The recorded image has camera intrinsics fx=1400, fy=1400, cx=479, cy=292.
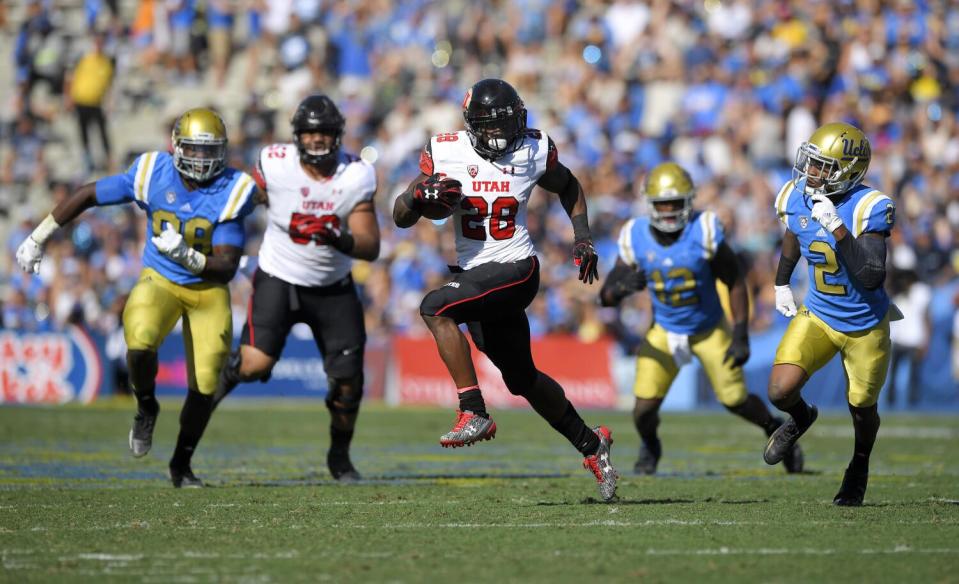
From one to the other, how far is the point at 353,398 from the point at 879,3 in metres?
13.5

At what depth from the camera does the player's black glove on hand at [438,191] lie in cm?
620

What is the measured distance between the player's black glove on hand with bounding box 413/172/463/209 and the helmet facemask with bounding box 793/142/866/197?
164cm

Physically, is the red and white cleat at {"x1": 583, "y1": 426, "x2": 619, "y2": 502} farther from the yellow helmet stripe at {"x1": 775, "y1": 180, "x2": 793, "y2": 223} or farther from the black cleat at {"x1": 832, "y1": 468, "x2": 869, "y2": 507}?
the yellow helmet stripe at {"x1": 775, "y1": 180, "x2": 793, "y2": 223}

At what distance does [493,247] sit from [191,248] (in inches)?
70.4

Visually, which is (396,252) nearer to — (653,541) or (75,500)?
(75,500)

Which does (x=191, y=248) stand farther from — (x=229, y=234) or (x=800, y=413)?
(x=800, y=413)

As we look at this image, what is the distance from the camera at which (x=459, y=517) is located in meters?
6.19

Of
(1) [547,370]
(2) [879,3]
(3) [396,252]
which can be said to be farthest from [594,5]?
(1) [547,370]

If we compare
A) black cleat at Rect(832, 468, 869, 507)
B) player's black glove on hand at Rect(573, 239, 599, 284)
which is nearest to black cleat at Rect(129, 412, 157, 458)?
player's black glove on hand at Rect(573, 239, 599, 284)

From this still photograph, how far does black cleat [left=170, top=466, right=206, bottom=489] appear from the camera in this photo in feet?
24.5

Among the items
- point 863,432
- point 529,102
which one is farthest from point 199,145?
point 529,102

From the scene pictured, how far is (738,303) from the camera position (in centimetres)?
873

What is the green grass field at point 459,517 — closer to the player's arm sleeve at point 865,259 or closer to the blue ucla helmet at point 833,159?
the player's arm sleeve at point 865,259

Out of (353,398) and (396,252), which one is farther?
(396,252)
